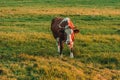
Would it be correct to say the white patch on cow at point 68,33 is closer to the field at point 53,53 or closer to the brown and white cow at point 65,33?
the brown and white cow at point 65,33

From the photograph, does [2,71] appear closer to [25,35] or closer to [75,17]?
[25,35]

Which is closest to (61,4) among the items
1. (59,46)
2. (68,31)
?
(59,46)

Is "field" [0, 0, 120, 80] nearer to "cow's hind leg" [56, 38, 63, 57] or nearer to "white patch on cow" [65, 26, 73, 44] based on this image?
"cow's hind leg" [56, 38, 63, 57]

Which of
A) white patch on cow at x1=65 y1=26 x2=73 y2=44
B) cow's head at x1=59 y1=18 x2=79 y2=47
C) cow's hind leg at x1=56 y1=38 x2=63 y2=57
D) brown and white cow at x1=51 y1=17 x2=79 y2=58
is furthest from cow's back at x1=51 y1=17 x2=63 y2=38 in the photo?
white patch on cow at x1=65 y1=26 x2=73 y2=44

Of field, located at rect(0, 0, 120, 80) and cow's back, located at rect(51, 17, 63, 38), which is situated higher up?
cow's back, located at rect(51, 17, 63, 38)

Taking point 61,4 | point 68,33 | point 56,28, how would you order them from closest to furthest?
point 68,33, point 56,28, point 61,4

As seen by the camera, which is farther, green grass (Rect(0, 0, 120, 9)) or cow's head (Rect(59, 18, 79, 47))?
green grass (Rect(0, 0, 120, 9))

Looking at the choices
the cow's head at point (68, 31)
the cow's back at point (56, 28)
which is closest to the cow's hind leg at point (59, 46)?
the cow's back at point (56, 28)

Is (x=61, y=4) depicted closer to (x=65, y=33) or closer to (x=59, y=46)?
(x=59, y=46)

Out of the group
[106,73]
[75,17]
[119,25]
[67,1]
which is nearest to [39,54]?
[106,73]

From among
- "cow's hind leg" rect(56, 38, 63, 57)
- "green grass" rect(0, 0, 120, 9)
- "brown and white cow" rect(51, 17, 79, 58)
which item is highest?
"brown and white cow" rect(51, 17, 79, 58)

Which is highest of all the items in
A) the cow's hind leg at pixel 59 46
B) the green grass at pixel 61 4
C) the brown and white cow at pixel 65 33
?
the brown and white cow at pixel 65 33

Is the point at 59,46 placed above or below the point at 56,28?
below

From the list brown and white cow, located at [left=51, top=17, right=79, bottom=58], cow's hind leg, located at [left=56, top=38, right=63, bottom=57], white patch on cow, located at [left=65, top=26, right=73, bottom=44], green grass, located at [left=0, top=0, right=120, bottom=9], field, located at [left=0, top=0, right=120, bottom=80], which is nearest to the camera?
field, located at [left=0, top=0, right=120, bottom=80]
